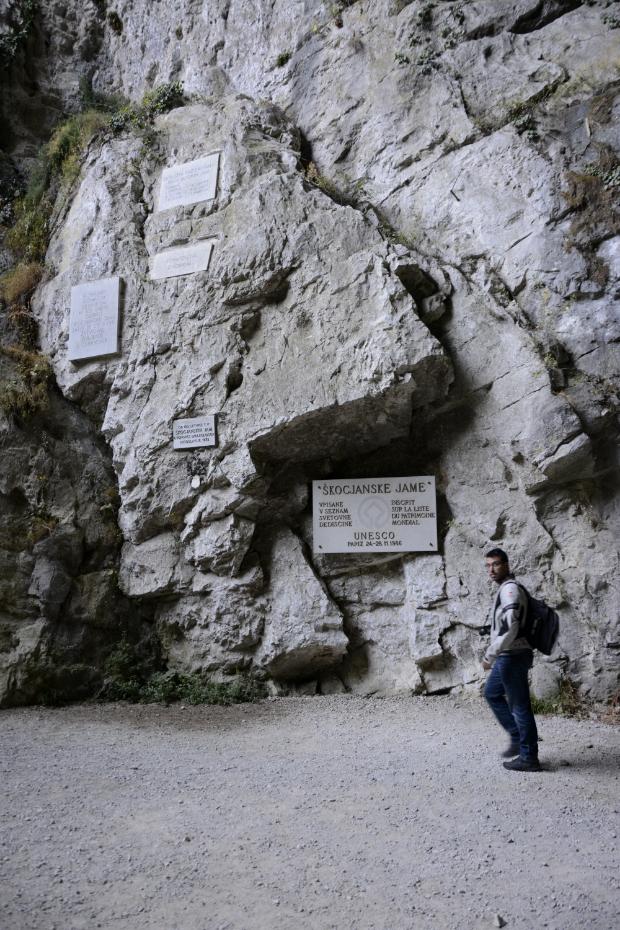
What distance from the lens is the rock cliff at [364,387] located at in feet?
20.2

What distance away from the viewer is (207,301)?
714 centimetres

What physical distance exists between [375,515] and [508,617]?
2815 mm

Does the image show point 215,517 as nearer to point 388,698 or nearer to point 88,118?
point 388,698

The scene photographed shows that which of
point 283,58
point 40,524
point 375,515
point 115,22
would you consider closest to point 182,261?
point 40,524

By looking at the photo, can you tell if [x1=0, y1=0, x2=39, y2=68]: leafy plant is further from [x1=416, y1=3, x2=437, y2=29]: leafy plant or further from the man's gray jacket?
the man's gray jacket

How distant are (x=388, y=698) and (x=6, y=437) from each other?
525 centimetres

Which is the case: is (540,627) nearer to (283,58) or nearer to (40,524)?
(40,524)

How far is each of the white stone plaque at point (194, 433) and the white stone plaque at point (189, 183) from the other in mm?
3047

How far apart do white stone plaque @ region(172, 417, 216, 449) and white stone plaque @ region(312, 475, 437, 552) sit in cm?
134

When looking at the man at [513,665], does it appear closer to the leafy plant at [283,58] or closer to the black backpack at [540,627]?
the black backpack at [540,627]

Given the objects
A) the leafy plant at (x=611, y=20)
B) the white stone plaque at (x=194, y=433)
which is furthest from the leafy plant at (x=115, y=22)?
the white stone plaque at (x=194, y=433)

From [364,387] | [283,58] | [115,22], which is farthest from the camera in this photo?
[115,22]

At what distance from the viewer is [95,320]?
755 centimetres

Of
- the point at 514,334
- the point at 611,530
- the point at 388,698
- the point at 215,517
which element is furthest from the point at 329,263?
the point at 388,698
